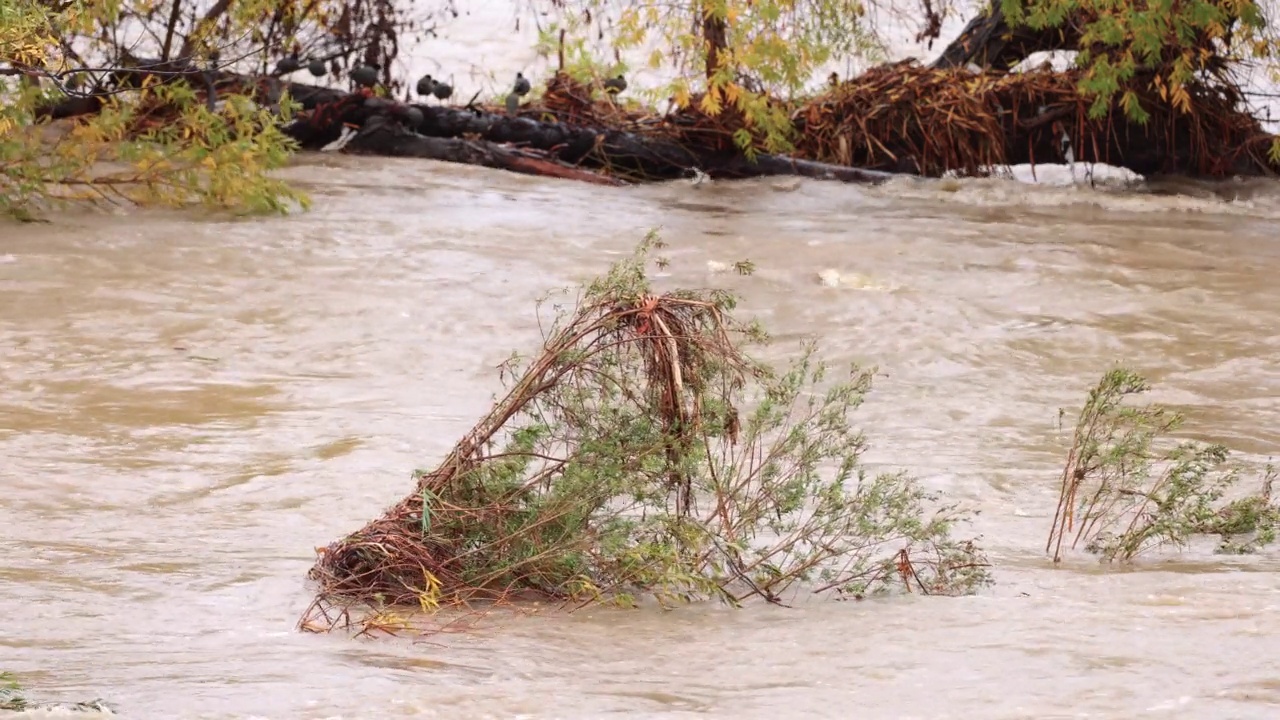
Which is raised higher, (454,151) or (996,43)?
(996,43)

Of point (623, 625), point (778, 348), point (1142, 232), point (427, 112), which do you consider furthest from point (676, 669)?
point (427, 112)

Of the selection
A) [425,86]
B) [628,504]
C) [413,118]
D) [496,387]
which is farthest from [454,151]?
[628,504]

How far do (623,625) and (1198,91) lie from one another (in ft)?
35.2

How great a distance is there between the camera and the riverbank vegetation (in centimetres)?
1260

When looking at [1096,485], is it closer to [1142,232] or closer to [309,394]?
[309,394]

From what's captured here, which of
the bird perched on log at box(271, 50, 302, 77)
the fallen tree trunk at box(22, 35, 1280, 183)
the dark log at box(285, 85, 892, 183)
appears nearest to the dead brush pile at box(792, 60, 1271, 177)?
the fallen tree trunk at box(22, 35, 1280, 183)

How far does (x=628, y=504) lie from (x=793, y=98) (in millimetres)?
9837

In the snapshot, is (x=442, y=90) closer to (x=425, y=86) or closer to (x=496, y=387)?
(x=425, y=86)

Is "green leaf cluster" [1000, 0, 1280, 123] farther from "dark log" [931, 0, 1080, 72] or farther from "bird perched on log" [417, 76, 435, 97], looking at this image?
"bird perched on log" [417, 76, 435, 97]

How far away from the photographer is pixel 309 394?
6.60 meters

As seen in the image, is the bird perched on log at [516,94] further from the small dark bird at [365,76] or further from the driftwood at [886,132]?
the small dark bird at [365,76]

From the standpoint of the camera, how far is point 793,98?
13.7m

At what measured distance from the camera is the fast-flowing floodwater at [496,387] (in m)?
3.30

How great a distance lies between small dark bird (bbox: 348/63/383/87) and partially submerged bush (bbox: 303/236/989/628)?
9.87 meters
